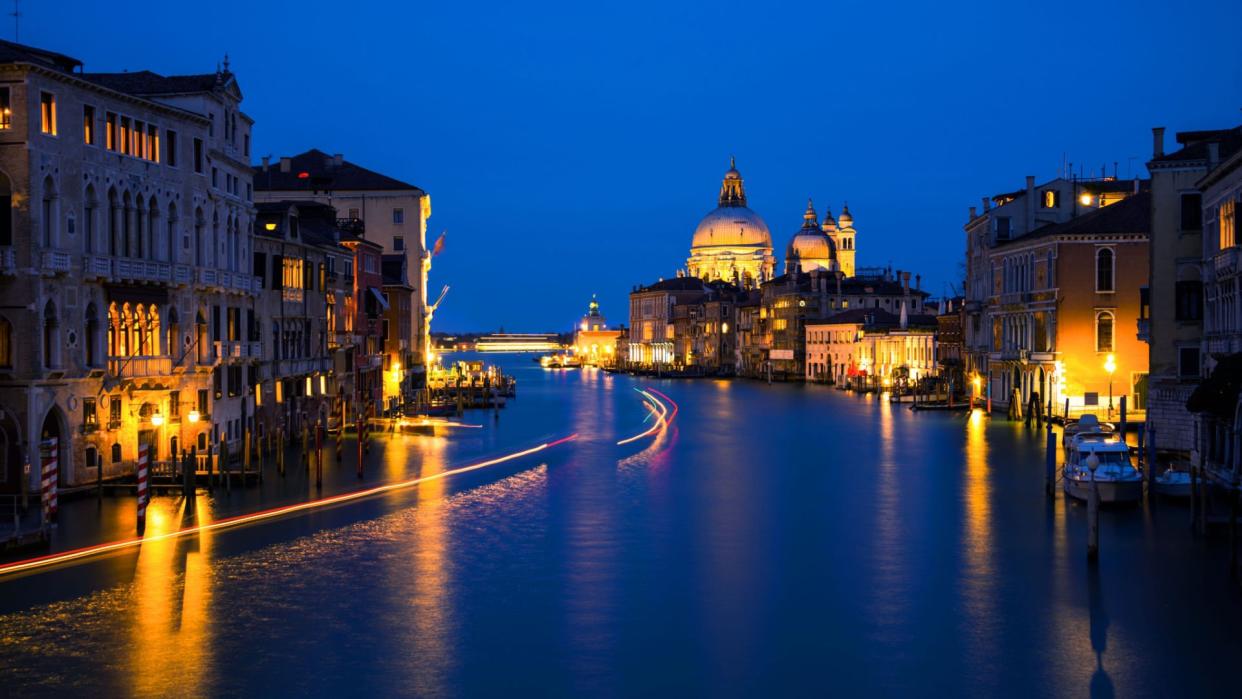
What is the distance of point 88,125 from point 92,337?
12.7 feet

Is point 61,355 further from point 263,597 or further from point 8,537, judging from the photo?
point 263,597

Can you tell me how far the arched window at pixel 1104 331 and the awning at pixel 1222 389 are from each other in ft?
68.3

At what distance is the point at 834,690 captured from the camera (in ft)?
46.5

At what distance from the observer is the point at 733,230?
171000mm

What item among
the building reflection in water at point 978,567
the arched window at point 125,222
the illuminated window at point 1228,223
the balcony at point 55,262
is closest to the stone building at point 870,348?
the building reflection in water at point 978,567

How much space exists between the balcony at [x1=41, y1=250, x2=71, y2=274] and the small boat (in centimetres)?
2007

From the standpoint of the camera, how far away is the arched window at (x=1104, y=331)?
45.5 metres

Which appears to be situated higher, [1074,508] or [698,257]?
[698,257]

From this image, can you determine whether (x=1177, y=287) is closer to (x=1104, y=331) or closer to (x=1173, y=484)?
(x=1173, y=484)

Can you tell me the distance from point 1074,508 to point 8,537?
18.3 meters

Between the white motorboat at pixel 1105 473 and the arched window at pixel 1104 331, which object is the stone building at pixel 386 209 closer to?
the arched window at pixel 1104 331

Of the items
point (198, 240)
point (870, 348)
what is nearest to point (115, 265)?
point (198, 240)

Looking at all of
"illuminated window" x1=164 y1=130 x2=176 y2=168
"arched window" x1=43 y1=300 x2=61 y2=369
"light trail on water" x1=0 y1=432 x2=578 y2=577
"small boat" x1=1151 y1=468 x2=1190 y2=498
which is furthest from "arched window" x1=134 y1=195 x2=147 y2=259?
"small boat" x1=1151 y1=468 x2=1190 y2=498

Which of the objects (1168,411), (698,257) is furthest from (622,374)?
(1168,411)
